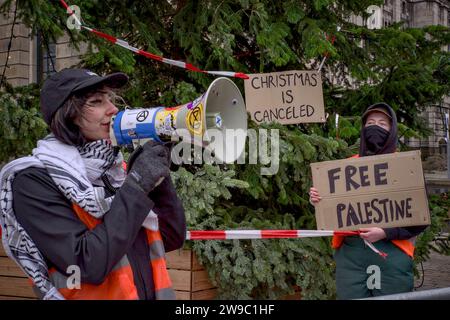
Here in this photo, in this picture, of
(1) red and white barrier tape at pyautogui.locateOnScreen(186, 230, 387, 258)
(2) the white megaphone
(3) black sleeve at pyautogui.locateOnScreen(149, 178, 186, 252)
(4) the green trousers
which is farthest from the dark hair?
(4) the green trousers

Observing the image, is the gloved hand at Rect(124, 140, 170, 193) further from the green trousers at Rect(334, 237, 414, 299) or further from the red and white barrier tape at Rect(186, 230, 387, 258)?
the green trousers at Rect(334, 237, 414, 299)

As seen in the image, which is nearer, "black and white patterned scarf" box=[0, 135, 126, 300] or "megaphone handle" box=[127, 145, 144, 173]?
"black and white patterned scarf" box=[0, 135, 126, 300]

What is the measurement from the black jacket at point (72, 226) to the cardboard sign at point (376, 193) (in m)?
2.18

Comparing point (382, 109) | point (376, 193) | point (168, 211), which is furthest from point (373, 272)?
point (168, 211)

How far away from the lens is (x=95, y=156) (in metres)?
2.02

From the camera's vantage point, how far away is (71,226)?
1.81m

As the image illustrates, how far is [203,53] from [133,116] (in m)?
3.69

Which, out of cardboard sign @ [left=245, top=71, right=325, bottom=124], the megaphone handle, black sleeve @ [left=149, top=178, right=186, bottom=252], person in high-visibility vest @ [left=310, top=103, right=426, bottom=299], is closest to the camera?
the megaphone handle

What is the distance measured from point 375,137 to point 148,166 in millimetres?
2459

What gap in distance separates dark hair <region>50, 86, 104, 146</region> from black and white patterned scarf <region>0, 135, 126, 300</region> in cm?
3

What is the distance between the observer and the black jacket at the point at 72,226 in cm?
176

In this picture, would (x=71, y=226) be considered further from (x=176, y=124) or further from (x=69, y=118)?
(x=176, y=124)

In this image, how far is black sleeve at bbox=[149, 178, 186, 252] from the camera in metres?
2.18
